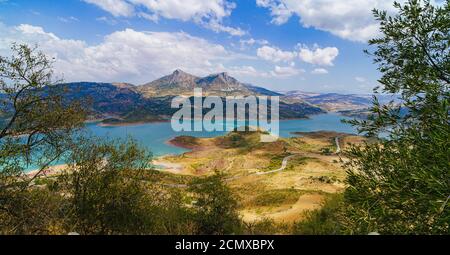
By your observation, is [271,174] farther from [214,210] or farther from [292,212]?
[214,210]

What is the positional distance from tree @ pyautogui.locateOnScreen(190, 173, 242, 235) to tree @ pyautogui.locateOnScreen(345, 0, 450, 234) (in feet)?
76.6

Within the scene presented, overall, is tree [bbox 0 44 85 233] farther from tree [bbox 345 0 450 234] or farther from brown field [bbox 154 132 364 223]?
brown field [bbox 154 132 364 223]

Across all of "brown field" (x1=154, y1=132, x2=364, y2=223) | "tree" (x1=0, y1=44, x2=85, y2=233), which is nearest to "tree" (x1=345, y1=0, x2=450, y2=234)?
"tree" (x1=0, y1=44, x2=85, y2=233)

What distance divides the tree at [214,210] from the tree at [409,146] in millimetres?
23345

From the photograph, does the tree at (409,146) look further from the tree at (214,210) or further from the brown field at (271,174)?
the brown field at (271,174)

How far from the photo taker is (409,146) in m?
13.4

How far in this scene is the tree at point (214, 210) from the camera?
3700 cm

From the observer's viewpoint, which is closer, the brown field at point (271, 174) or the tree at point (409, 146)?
the tree at point (409, 146)

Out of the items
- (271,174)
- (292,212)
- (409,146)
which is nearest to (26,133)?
(409,146)

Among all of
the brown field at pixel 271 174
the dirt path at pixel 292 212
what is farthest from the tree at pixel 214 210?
the dirt path at pixel 292 212

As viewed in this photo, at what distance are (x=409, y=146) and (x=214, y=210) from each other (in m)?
29.9

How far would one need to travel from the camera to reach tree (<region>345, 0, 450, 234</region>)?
10625mm

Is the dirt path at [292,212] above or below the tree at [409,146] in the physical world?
below

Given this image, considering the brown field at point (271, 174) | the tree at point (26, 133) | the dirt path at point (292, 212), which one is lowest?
the brown field at point (271, 174)
